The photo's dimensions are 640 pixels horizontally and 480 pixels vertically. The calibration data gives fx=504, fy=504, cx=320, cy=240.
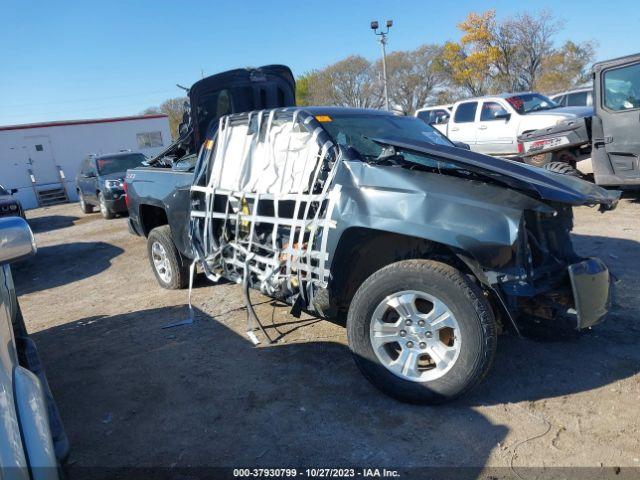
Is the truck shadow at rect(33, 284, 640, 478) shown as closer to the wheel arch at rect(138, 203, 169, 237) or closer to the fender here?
the fender

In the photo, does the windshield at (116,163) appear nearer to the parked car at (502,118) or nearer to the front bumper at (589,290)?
the parked car at (502,118)

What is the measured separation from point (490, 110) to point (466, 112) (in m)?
0.79

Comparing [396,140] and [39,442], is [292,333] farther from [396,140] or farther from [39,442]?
[39,442]

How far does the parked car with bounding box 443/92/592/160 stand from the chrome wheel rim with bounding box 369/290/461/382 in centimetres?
1021

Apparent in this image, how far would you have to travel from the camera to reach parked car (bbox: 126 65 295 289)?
5309 millimetres

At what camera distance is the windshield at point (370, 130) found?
3.85m

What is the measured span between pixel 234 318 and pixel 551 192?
3.20 m

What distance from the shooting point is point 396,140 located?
3.34 m

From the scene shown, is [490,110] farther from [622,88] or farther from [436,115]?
[622,88]

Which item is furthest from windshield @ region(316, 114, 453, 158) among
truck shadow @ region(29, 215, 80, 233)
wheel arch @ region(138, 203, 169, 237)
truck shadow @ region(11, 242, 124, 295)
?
truck shadow @ region(29, 215, 80, 233)

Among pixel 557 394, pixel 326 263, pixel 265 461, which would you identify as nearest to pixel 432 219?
pixel 326 263

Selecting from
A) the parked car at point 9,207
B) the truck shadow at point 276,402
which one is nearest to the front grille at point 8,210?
the parked car at point 9,207

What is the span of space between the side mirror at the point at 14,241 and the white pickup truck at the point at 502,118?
1207cm

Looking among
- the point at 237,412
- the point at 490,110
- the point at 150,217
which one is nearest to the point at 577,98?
the point at 490,110
